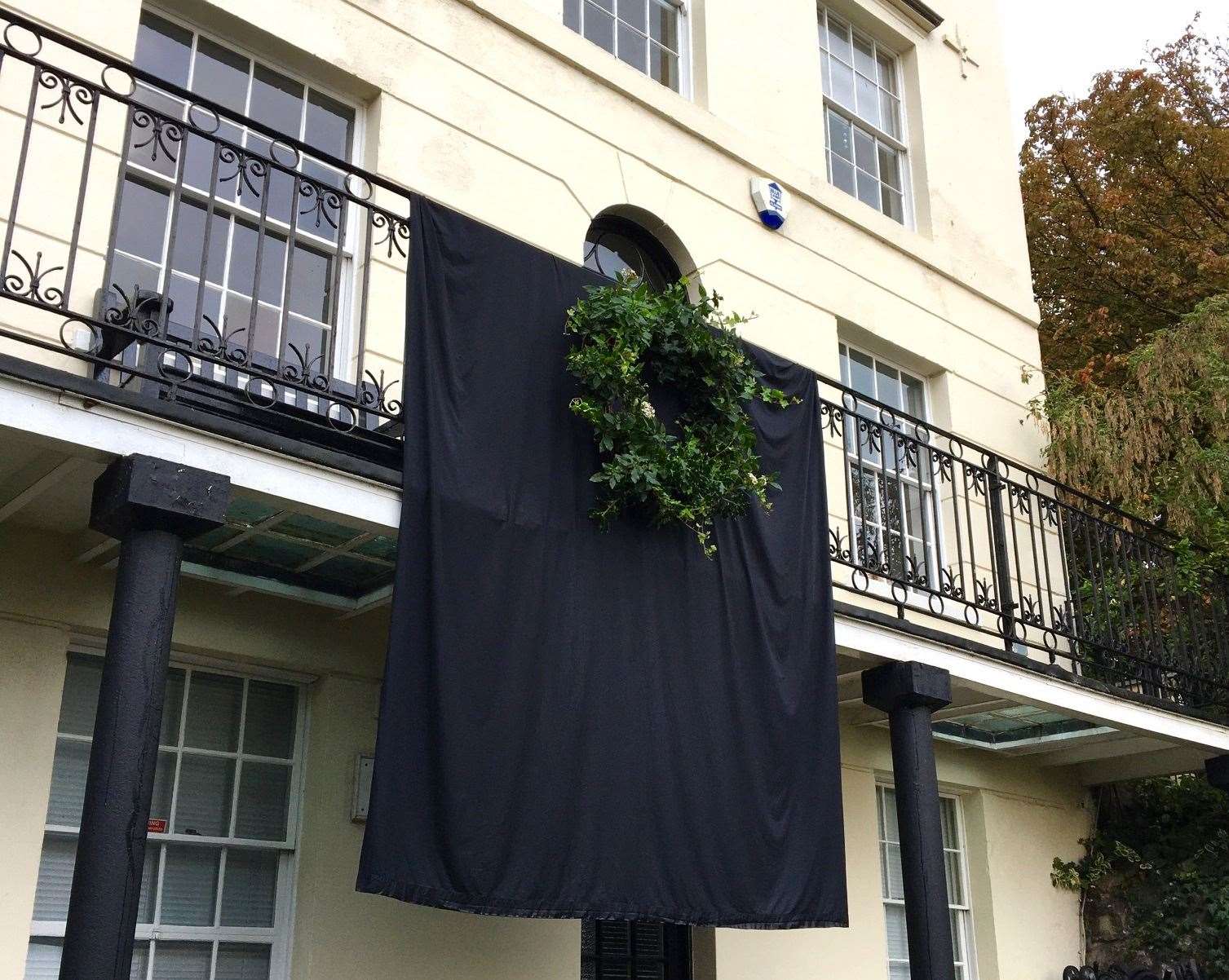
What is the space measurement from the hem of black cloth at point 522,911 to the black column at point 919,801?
85 centimetres

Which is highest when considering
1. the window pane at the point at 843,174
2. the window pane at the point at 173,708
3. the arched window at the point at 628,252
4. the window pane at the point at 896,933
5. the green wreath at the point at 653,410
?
the window pane at the point at 843,174

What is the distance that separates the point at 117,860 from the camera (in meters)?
4.18

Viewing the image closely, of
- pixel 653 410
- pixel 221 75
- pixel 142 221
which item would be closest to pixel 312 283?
pixel 142 221

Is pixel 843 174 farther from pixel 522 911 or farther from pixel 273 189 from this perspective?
pixel 522 911

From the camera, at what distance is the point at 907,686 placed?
7.27 metres

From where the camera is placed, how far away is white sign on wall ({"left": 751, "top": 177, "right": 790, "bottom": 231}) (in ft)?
31.4

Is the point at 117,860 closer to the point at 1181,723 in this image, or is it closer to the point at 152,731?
the point at 152,731

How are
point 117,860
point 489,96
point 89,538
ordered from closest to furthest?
point 117,860 < point 89,538 < point 489,96

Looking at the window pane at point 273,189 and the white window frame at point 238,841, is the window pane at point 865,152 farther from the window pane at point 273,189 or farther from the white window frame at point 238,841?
the white window frame at point 238,841

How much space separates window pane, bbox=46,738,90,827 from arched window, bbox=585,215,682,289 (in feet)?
15.2

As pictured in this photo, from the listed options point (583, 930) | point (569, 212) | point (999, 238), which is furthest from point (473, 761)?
point (999, 238)

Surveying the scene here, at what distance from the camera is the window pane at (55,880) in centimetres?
Result: 555

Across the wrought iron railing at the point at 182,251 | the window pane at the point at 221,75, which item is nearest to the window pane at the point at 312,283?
the wrought iron railing at the point at 182,251

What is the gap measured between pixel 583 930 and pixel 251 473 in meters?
3.84
